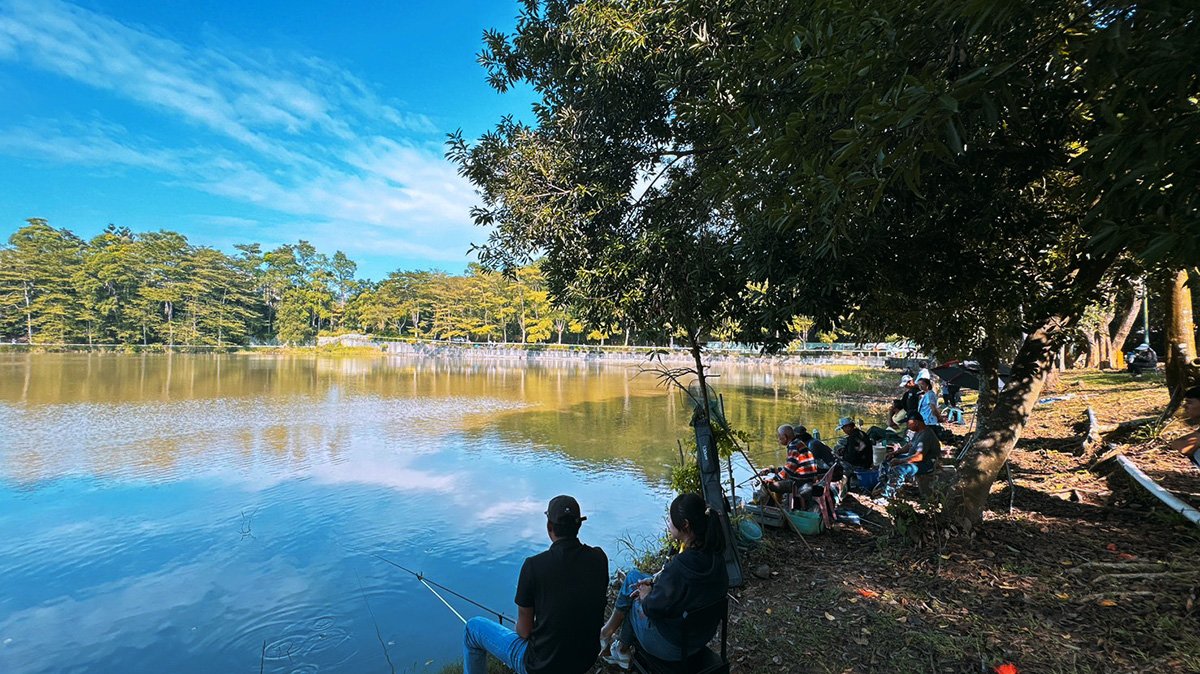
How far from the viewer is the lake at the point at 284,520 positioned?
450cm

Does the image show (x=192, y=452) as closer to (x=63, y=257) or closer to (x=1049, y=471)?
(x=1049, y=471)

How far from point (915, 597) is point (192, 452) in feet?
39.9

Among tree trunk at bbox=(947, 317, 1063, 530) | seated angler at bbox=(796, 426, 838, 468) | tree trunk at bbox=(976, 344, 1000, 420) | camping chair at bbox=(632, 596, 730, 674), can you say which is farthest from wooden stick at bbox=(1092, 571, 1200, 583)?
seated angler at bbox=(796, 426, 838, 468)

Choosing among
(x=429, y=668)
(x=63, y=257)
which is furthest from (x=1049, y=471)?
(x=63, y=257)

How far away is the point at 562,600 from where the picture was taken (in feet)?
7.40

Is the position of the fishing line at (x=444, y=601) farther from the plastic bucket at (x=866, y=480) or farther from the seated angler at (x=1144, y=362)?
the seated angler at (x=1144, y=362)

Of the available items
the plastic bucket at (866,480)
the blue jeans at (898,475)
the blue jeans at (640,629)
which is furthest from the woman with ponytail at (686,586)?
the plastic bucket at (866,480)

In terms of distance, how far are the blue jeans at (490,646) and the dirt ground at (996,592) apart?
1277 millimetres

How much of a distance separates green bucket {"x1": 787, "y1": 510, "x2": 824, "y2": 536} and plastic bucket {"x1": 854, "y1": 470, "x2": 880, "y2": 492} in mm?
1635

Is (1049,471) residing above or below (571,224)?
below

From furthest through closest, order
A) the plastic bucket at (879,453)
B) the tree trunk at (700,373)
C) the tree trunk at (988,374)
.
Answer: the plastic bucket at (879,453) → the tree trunk at (988,374) → the tree trunk at (700,373)

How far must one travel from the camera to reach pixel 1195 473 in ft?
15.1

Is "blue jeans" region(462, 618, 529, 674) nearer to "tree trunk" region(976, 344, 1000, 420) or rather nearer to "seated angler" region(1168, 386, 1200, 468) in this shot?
"seated angler" region(1168, 386, 1200, 468)

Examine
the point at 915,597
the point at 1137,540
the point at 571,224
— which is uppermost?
the point at 571,224
